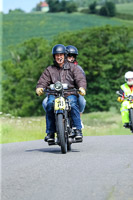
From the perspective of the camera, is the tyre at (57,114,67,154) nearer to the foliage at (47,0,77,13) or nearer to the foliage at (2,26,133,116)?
the foliage at (2,26,133,116)

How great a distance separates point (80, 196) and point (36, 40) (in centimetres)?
7141

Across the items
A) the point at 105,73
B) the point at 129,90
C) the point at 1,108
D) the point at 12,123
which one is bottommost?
the point at 1,108

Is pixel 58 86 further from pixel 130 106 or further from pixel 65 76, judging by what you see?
pixel 130 106

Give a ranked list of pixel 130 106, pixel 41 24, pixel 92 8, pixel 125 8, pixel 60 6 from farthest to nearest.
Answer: pixel 125 8, pixel 60 6, pixel 92 8, pixel 41 24, pixel 130 106

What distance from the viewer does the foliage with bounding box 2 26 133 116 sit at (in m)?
56.3

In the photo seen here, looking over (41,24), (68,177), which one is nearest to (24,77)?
(41,24)

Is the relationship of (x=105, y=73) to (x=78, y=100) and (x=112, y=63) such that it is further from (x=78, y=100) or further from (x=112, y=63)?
(x=78, y=100)

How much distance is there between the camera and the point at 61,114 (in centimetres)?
830

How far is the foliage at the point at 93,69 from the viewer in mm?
56281

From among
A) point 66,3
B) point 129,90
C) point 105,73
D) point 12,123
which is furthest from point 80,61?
point 66,3

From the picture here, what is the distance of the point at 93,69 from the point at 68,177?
52.3 meters

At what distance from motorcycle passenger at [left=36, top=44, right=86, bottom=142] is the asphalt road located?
85 cm

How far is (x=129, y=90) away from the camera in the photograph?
13500 millimetres

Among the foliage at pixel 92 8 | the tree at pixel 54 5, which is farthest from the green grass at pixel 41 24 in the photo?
the tree at pixel 54 5
